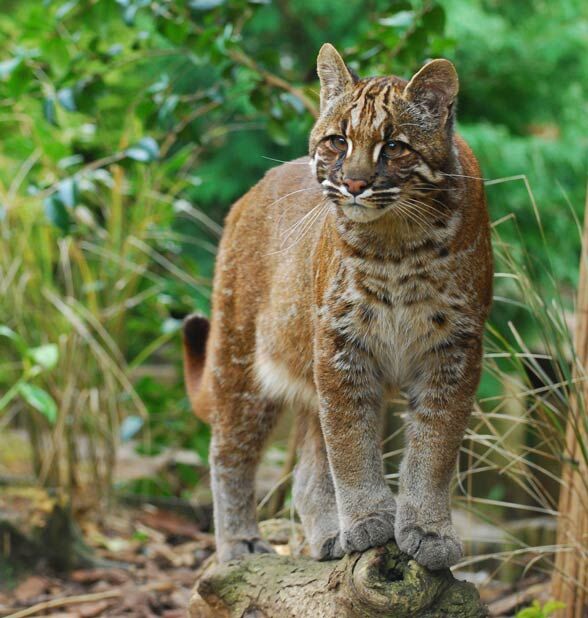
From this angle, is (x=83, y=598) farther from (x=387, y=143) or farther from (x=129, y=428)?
(x=387, y=143)

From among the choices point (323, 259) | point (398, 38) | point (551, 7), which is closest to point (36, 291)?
point (398, 38)

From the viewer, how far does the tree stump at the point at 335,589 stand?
311cm

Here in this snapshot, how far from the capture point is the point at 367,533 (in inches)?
129

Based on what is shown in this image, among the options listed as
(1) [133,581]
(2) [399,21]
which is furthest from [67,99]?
(1) [133,581]

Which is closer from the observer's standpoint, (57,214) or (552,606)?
(552,606)

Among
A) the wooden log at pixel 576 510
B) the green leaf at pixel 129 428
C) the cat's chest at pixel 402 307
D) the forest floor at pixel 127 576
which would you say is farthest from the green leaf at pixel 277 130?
the forest floor at pixel 127 576

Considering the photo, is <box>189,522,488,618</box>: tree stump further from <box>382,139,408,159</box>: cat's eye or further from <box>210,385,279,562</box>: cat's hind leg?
<box>382,139,408,159</box>: cat's eye

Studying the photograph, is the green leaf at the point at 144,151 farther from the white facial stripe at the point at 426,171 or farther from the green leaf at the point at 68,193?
the white facial stripe at the point at 426,171

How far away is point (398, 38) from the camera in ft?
17.0

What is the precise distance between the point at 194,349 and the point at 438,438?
176cm

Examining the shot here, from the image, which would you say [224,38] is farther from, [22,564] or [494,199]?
[494,199]

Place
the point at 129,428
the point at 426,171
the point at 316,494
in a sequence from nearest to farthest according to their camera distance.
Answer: the point at 426,171
the point at 316,494
the point at 129,428

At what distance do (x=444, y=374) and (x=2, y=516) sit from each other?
3198 millimetres

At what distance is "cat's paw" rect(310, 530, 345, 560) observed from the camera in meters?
3.80
